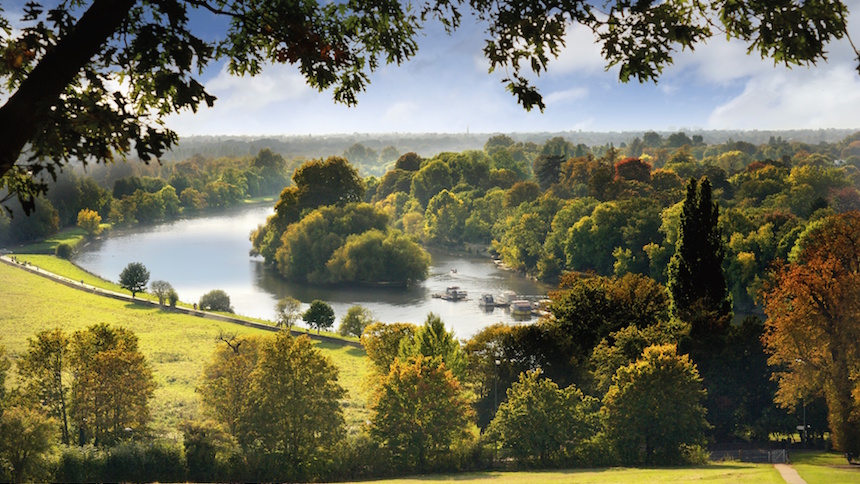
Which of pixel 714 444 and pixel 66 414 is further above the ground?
pixel 66 414

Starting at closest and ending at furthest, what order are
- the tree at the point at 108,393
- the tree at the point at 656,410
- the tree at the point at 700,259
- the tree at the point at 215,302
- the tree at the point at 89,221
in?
the tree at the point at 656,410 < the tree at the point at 108,393 < the tree at the point at 700,259 < the tree at the point at 215,302 < the tree at the point at 89,221

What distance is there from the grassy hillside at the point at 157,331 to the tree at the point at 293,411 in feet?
8.01

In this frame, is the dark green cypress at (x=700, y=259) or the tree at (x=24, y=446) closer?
the tree at (x=24, y=446)

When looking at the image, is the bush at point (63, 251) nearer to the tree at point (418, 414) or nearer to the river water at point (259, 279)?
the river water at point (259, 279)

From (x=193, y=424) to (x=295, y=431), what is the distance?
2395 mm

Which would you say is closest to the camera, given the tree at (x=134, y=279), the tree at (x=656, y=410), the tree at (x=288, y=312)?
the tree at (x=656, y=410)

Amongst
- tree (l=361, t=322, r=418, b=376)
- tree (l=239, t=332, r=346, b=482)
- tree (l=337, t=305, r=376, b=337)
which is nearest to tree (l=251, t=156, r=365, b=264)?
tree (l=337, t=305, r=376, b=337)

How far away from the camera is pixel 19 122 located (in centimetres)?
439

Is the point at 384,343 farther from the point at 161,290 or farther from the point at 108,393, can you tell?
the point at 161,290

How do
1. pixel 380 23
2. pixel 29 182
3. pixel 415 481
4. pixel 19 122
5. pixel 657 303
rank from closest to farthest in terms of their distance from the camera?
pixel 19 122
pixel 29 182
pixel 380 23
pixel 415 481
pixel 657 303

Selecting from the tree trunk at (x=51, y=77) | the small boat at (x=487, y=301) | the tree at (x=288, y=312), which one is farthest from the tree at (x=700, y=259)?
the tree trunk at (x=51, y=77)

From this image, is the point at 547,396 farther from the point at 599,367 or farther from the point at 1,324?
the point at 1,324

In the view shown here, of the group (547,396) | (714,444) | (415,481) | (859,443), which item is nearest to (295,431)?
(415,481)

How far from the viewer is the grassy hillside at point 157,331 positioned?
24297 mm
